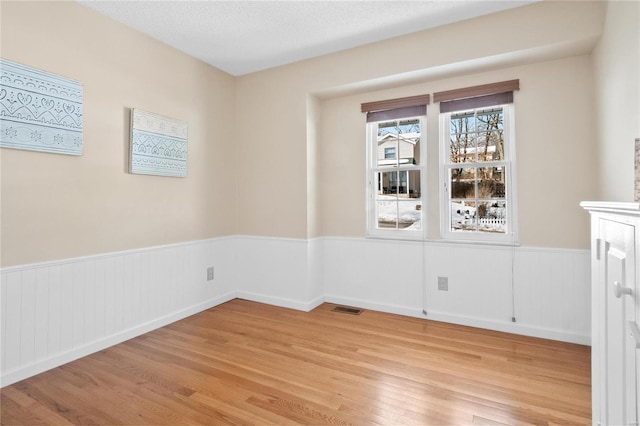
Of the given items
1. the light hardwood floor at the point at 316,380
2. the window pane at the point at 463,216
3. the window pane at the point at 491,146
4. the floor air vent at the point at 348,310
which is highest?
the window pane at the point at 491,146

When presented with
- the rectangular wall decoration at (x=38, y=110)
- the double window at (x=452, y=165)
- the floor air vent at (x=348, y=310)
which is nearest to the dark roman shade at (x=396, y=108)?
the double window at (x=452, y=165)

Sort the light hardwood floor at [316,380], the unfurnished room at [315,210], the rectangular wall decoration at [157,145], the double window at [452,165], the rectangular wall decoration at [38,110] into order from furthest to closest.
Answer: the double window at [452,165] < the rectangular wall decoration at [157,145] < the rectangular wall decoration at [38,110] < the unfurnished room at [315,210] < the light hardwood floor at [316,380]

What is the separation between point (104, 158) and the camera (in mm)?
2816

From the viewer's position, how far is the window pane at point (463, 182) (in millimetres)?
3344

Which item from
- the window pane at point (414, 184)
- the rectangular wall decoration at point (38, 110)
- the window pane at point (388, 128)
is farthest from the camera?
the window pane at point (388, 128)

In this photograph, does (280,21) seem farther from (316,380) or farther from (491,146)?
(316,380)

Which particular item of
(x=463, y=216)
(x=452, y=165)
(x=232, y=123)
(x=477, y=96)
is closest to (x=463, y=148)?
(x=452, y=165)

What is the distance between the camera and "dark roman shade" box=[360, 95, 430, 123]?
3480 mm

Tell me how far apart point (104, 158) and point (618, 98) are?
3921 mm

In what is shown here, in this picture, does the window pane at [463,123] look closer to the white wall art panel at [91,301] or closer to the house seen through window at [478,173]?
the house seen through window at [478,173]

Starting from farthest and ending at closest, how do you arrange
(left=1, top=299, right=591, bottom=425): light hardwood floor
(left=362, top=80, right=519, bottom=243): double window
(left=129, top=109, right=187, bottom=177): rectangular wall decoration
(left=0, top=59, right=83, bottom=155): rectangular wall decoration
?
(left=362, top=80, right=519, bottom=243): double window < (left=129, top=109, right=187, bottom=177): rectangular wall decoration < (left=0, top=59, right=83, bottom=155): rectangular wall decoration < (left=1, top=299, right=591, bottom=425): light hardwood floor

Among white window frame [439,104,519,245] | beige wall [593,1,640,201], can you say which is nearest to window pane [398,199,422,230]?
white window frame [439,104,519,245]

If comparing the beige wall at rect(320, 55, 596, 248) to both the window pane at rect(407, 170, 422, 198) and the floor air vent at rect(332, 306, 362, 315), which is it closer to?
the window pane at rect(407, 170, 422, 198)

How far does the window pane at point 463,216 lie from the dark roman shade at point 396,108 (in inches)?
41.0
